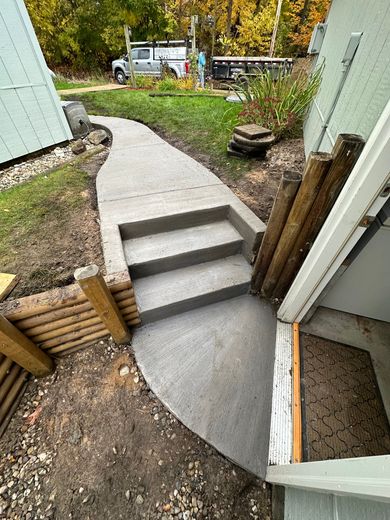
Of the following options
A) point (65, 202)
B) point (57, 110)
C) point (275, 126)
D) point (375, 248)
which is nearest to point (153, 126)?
point (57, 110)

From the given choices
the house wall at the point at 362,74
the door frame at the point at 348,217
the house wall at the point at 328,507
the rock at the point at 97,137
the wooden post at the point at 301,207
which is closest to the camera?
the house wall at the point at 328,507

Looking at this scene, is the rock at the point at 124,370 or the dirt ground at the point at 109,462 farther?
the rock at the point at 124,370

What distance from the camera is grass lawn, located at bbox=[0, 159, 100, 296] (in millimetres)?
2027

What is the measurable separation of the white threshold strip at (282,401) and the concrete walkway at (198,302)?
51 millimetres

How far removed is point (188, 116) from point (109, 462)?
563cm

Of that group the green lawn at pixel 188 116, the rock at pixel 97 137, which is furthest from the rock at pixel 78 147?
the green lawn at pixel 188 116

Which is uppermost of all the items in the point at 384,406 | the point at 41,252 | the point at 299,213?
the point at 299,213

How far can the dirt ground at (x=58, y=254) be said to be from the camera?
1.96 m

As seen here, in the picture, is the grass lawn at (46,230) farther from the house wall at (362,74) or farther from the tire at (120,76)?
the tire at (120,76)

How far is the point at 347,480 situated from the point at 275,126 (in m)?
3.95

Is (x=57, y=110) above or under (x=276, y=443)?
above

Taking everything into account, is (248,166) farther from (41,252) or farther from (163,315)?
(41,252)

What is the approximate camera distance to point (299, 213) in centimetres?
160

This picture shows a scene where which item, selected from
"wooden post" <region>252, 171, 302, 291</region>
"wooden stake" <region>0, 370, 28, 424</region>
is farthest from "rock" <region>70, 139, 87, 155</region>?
"wooden post" <region>252, 171, 302, 291</region>
